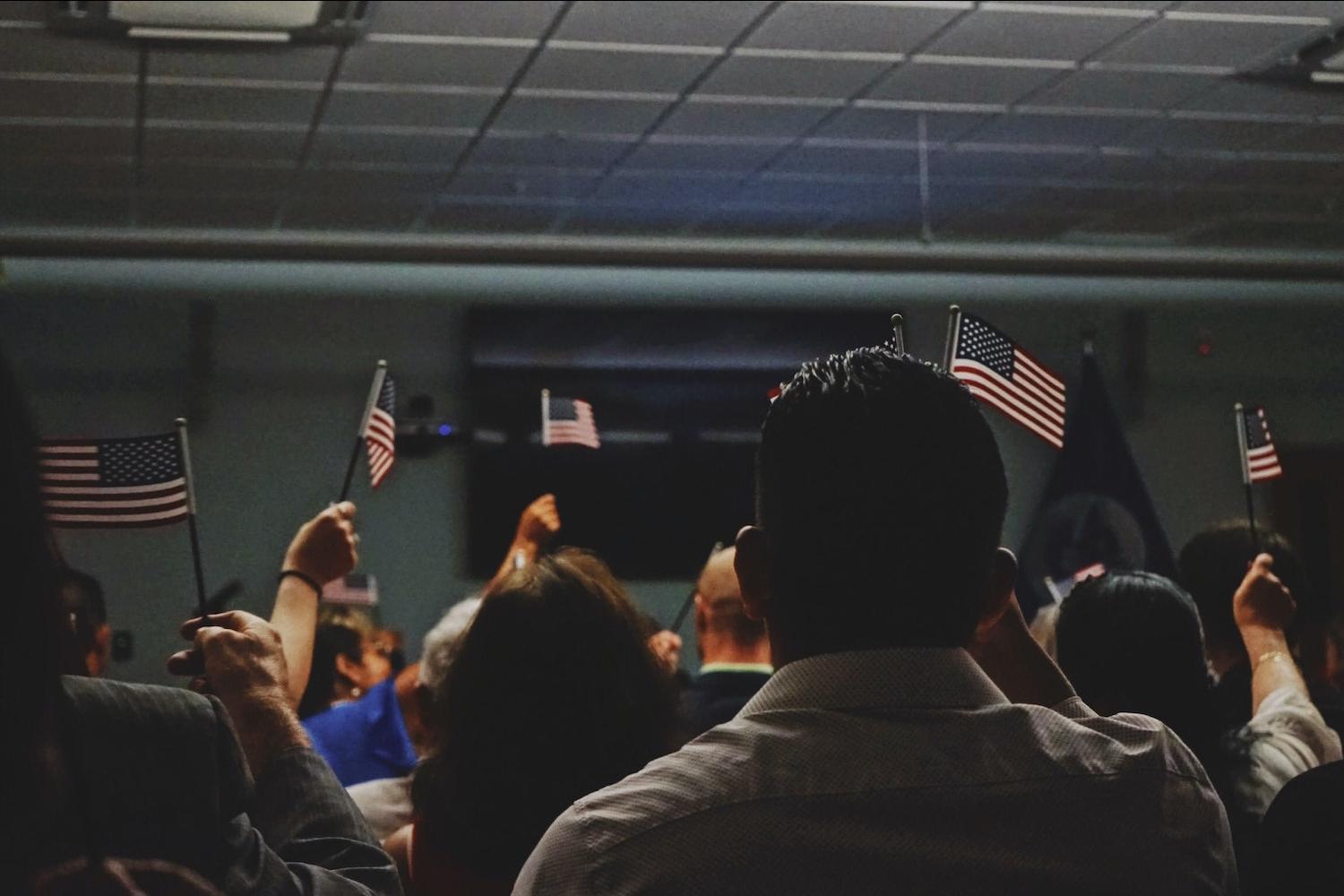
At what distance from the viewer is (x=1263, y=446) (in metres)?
3.78

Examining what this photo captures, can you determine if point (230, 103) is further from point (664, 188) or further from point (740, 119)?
point (664, 188)

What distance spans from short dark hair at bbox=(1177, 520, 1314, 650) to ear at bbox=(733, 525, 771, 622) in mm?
1660

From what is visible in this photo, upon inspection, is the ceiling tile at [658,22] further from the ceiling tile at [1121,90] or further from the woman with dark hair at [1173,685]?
the woman with dark hair at [1173,685]

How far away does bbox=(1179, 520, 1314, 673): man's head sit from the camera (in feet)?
9.07

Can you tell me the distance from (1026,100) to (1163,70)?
0.55m

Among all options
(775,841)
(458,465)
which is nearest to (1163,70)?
(458,465)

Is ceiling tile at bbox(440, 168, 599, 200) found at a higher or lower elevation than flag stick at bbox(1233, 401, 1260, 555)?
higher

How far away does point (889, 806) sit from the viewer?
1.15m

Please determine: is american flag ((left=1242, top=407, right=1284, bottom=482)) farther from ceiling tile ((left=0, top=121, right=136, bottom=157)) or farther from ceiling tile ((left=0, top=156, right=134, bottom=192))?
ceiling tile ((left=0, top=156, right=134, bottom=192))

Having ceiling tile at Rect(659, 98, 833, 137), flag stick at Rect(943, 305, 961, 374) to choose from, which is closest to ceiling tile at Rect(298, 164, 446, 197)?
ceiling tile at Rect(659, 98, 833, 137)

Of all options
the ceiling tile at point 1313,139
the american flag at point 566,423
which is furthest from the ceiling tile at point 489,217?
the american flag at point 566,423

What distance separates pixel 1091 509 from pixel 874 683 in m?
6.50

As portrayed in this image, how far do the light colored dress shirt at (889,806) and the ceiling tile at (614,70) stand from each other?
15.8 ft

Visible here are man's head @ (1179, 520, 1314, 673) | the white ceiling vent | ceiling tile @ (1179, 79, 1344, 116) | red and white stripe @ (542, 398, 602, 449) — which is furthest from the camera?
ceiling tile @ (1179, 79, 1344, 116)
